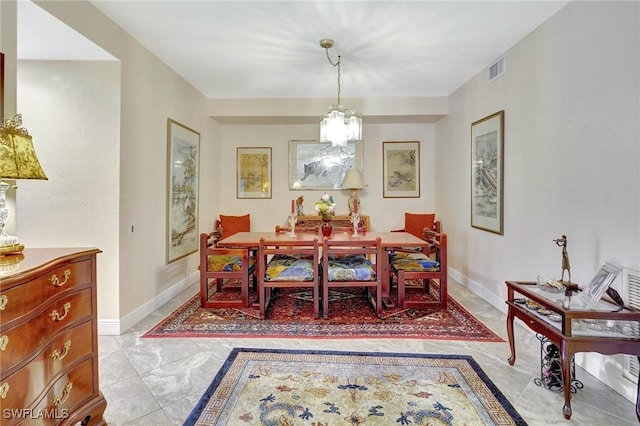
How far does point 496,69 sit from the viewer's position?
353 centimetres

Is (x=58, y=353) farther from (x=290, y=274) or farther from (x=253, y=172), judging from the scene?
(x=253, y=172)

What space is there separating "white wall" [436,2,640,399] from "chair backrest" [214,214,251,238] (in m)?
3.69

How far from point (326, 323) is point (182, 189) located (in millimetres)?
2582

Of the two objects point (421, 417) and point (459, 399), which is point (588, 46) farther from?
point (421, 417)

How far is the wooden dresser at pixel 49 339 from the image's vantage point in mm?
1202

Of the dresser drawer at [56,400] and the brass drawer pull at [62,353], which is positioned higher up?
the brass drawer pull at [62,353]

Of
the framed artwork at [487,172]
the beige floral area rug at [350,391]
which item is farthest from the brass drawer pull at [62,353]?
the framed artwork at [487,172]

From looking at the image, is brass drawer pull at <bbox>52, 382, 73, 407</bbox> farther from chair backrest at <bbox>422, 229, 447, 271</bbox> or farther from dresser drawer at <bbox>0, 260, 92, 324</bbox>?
chair backrest at <bbox>422, 229, 447, 271</bbox>

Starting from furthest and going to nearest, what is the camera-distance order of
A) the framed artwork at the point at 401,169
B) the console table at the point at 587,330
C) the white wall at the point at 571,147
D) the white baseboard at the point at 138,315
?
the framed artwork at the point at 401,169, the white baseboard at the point at 138,315, the white wall at the point at 571,147, the console table at the point at 587,330

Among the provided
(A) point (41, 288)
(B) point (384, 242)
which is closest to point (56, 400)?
(A) point (41, 288)

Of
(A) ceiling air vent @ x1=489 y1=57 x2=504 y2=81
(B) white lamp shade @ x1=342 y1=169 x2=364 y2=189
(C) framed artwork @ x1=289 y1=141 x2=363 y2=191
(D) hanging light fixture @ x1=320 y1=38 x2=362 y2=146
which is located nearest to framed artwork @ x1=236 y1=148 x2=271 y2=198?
(C) framed artwork @ x1=289 y1=141 x2=363 y2=191

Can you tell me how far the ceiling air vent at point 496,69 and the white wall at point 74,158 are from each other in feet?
12.7

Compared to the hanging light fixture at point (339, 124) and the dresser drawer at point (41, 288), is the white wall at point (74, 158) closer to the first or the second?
the dresser drawer at point (41, 288)

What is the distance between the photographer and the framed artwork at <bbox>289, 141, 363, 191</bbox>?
5.63 metres
